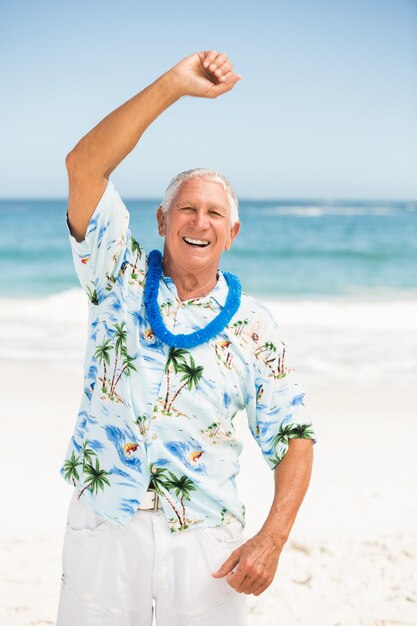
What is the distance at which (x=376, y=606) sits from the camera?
351 centimetres

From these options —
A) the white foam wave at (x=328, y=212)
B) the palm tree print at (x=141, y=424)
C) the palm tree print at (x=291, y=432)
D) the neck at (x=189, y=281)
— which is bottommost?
the white foam wave at (x=328, y=212)

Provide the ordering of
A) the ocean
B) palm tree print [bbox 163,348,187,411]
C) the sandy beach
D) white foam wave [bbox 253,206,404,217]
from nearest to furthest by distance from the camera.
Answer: palm tree print [bbox 163,348,187,411]
the sandy beach
the ocean
white foam wave [bbox 253,206,404,217]

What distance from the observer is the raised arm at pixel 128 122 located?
6.58 feet

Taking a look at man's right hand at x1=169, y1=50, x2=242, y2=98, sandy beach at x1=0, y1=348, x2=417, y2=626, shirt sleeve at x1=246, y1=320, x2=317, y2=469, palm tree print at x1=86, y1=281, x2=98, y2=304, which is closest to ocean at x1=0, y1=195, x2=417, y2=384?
sandy beach at x1=0, y1=348, x2=417, y2=626

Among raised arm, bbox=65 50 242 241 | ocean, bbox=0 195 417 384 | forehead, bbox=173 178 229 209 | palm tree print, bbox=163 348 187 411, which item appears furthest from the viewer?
ocean, bbox=0 195 417 384

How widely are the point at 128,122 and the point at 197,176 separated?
299mm

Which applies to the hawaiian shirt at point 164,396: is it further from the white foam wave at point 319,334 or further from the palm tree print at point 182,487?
the white foam wave at point 319,334

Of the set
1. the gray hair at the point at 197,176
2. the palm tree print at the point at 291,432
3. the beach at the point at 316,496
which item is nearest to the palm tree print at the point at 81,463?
the palm tree print at the point at 291,432

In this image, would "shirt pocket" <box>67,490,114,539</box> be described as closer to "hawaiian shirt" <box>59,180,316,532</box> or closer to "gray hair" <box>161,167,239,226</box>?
"hawaiian shirt" <box>59,180,316,532</box>

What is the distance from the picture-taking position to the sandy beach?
11.5 feet

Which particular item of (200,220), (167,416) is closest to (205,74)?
(200,220)

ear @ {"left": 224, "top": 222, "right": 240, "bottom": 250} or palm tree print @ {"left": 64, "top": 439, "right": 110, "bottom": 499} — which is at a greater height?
ear @ {"left": 224, "top": 222, "right": 240, "bottom": 250}

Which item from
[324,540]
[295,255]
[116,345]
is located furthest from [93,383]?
[295,255]

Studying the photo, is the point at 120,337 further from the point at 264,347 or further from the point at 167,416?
the point at 264,347
